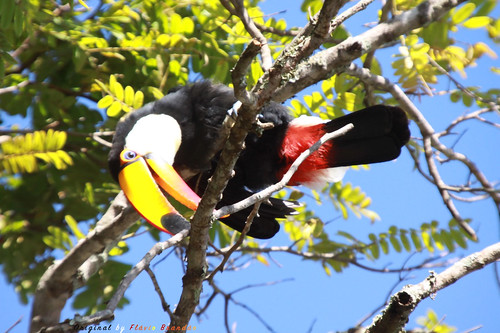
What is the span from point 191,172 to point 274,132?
51cm

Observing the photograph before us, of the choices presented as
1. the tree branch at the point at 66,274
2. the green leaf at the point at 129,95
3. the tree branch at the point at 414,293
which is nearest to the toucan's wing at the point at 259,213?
the green leaf at the point at 129,95

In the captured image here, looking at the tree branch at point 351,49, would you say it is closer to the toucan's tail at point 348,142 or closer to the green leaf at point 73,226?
the toucan's tail at point 348,142

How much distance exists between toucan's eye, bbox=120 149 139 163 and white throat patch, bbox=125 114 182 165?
0.03m

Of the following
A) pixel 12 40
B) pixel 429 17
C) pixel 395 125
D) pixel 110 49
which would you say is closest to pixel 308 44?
pixel 429 17

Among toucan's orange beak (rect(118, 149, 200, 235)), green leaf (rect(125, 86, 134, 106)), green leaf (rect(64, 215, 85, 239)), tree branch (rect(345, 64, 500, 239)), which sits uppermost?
tree branch (rect(345, 64, 500, 239))

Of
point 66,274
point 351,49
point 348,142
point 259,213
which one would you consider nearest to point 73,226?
point 66,274

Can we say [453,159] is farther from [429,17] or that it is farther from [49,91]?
[49,91]

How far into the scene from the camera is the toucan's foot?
233 cm

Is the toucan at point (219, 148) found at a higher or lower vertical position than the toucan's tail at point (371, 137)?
lower

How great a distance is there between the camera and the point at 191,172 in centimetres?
326

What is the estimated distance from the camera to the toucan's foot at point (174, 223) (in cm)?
233

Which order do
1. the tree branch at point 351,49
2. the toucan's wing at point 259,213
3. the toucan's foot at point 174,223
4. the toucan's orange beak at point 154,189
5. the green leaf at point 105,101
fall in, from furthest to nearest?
1. the toucan's wing at point 259,213
2. the green leaf at point 105,101
3. the toucan's orange beak at point 154,189
4. the toucan's foot at point 174,223
5. the tree branch at point 351,49

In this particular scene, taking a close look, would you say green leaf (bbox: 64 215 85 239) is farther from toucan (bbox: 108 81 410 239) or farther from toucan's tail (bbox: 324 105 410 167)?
toucan's tail (bbox: 324 105 410 167)

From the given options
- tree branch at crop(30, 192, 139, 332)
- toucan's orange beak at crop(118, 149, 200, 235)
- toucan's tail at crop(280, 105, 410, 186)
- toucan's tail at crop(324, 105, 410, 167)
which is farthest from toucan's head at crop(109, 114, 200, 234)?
toucan's tail at crop(324, 105, 410, 167)
